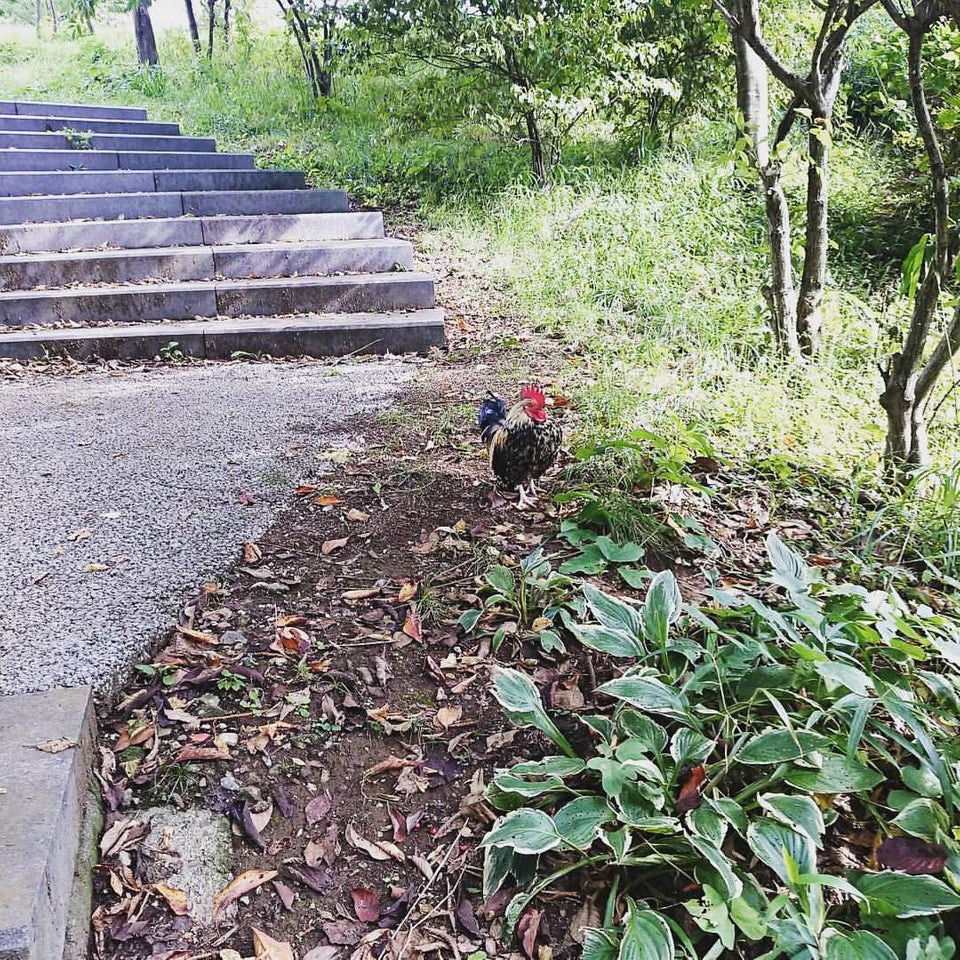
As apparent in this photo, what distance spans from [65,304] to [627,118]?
5.70m

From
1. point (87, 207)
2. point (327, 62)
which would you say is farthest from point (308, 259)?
point (327, 62)

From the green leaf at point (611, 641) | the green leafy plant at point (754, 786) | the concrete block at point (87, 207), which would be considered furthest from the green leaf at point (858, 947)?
the concrete block at point (87, 207)

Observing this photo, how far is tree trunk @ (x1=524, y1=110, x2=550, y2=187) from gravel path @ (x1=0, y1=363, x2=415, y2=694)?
397 cm

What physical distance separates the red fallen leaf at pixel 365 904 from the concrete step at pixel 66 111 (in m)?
9.60

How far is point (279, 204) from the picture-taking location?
6.57 metres

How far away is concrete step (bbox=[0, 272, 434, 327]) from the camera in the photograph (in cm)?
475

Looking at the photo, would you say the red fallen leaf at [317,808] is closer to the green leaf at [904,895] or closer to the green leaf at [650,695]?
the green leaf at [650,695]

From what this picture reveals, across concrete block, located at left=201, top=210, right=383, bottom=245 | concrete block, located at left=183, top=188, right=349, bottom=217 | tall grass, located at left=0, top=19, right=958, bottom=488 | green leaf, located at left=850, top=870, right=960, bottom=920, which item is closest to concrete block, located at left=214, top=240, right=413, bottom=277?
concrete block, located at left=201, top=210, right=383, bottom=245

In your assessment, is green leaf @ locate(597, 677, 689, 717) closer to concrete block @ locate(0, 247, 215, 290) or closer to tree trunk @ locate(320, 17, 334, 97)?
concrete block @ locate(0, 247, 215, 290)

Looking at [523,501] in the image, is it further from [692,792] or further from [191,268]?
[191,268]

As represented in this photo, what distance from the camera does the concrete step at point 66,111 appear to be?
8445mm

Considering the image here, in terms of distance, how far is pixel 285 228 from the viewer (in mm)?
5836

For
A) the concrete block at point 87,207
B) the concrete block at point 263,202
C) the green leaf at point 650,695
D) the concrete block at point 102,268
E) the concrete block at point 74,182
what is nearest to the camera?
the green leaf at point 650,695

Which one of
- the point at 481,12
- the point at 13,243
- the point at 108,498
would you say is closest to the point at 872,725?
the point at 108,498
